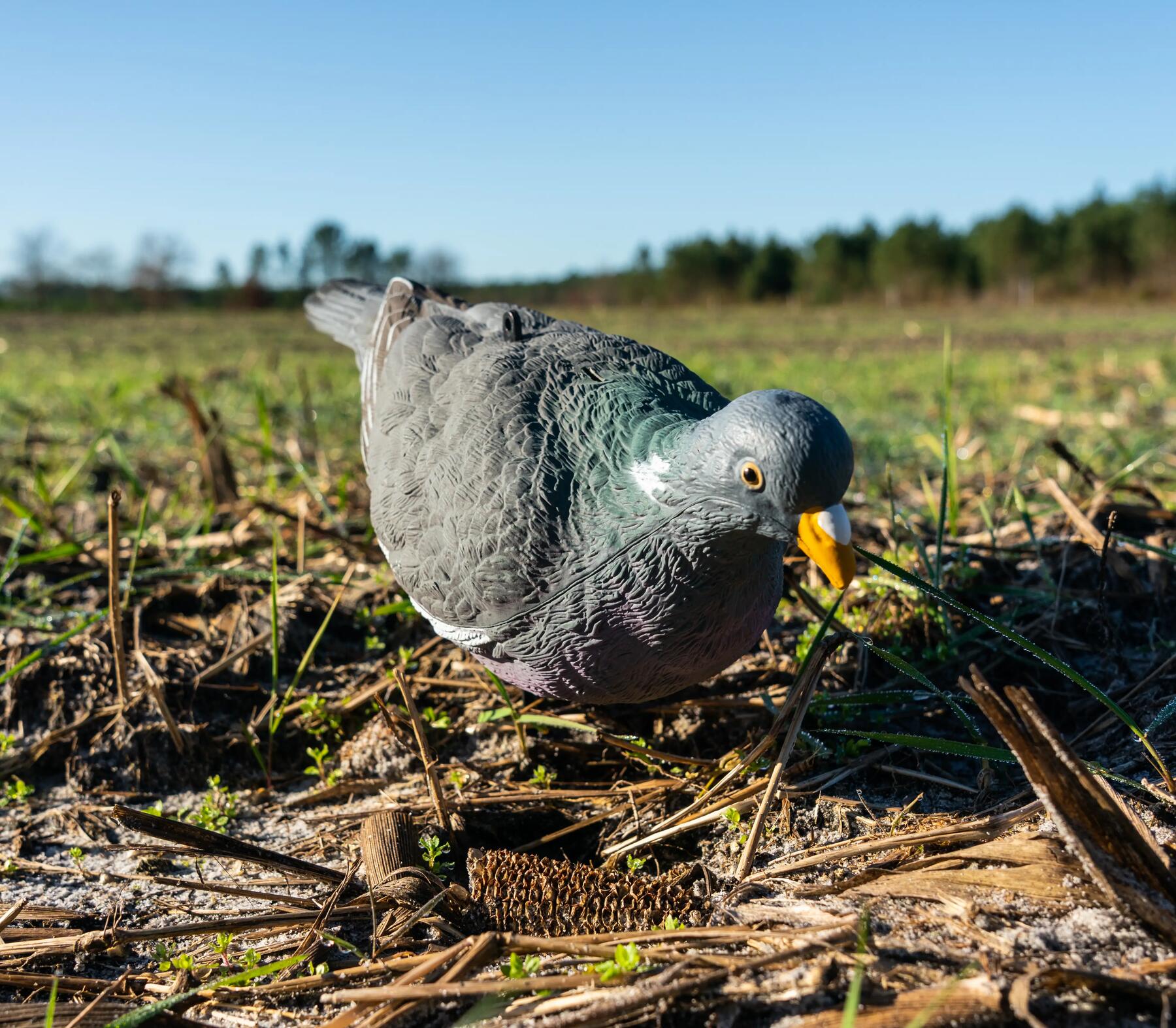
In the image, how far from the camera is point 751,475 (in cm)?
170

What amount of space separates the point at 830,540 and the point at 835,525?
0.03m

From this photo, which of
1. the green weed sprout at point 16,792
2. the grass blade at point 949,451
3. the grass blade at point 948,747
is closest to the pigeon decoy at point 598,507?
the grass blade at point 948,747

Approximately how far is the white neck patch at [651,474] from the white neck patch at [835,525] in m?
0.33

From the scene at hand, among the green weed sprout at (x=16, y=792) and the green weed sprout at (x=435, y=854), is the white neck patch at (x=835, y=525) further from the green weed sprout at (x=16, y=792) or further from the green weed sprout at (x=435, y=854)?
the green weed sprout at (x=16, y=792)

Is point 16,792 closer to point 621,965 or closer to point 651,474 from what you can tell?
point 621,965

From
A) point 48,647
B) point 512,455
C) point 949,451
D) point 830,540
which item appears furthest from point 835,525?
point 48,647

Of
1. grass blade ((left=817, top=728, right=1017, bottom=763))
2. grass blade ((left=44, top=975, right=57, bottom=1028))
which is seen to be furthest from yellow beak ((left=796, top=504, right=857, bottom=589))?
grass blade ((left=44, top=975, right=57, bottom=1028))

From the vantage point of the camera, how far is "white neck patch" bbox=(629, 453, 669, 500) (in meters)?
1.89

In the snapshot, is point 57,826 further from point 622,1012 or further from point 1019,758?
point 1019,758

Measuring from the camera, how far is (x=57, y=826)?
8.33 ft

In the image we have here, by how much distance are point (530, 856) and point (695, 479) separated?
928mm

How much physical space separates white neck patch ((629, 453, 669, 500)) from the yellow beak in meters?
0.30

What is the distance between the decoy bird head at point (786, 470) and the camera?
65.2 inches

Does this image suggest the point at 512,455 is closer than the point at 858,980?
No
